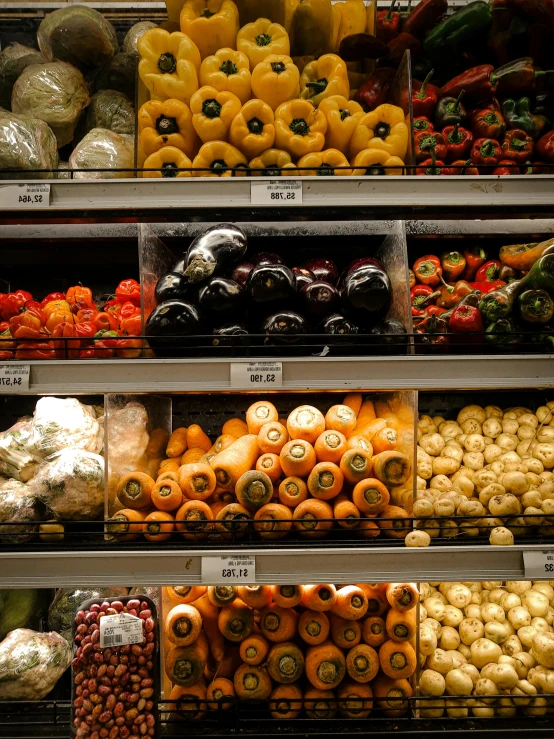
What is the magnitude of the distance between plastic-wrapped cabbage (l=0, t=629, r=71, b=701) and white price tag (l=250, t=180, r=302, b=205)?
1341mm

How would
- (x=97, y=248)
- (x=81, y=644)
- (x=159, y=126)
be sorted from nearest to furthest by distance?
1. (x=81, y=644)
2. (x=159, y=126)
3. (x=97, y=248)

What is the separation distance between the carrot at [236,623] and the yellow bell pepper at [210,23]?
172 cm

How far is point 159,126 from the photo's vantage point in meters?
1.69

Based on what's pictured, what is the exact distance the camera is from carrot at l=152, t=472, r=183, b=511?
4.61 ft

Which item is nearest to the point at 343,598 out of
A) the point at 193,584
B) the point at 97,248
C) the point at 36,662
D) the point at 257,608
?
the point at 257,608

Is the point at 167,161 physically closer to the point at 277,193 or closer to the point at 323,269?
the point at 277,193

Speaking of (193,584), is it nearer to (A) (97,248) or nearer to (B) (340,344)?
(B) (340,344)

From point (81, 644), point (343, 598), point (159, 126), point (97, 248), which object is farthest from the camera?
point (97, 248)

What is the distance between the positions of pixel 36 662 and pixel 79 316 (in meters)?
1.01

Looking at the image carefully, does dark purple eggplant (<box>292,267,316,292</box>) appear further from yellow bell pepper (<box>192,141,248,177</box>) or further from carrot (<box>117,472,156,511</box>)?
carrot (<box>117,472,156,511</box>)

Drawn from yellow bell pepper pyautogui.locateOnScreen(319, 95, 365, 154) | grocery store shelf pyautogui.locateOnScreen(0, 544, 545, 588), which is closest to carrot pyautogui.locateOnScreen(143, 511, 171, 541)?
grocery store shelf pyautogui.locateOnScreen(0, 544, 545, 588)

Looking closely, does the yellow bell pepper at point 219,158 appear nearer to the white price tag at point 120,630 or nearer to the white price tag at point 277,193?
the white price tag at point 277,193

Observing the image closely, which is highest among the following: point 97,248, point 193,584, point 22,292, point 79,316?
point 97,248

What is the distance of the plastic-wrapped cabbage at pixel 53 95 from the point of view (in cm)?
187
